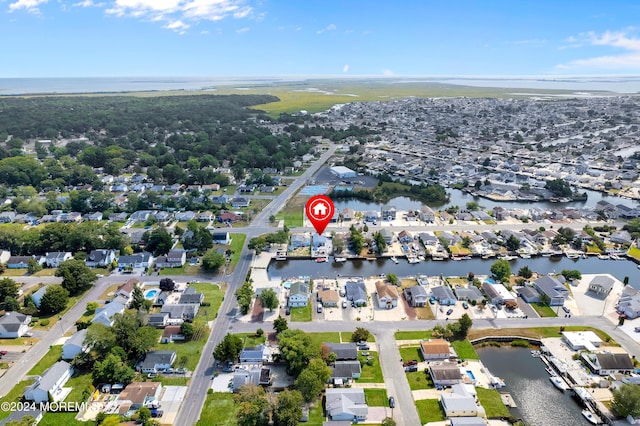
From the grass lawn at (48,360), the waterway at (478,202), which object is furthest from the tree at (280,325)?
the waterway at (478,202)

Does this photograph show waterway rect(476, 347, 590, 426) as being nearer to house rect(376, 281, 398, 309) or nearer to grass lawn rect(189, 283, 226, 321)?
house rect(376, 281, 398, 309)

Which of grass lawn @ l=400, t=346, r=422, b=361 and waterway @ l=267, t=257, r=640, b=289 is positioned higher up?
waterway @ l=267, t=257, r=640, b=289

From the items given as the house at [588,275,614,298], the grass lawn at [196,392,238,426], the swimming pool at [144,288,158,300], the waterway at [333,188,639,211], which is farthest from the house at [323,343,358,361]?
the waterway at [333,188,639,211]

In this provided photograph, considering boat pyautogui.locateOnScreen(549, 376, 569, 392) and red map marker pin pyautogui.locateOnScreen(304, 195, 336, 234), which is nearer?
boat pyautogui.locateOnScreen(549, 376, 569, 392)

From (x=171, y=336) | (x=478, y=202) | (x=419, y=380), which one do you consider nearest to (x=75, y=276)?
(x=171, y=336)

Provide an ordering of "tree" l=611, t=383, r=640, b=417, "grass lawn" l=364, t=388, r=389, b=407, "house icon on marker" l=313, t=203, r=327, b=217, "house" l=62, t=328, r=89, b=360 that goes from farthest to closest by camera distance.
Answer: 1. "house icon on marker" l=313, t=203, r=327, b=217
2. "house" l=62, t=328, r=89, b=360
3. "grass lawn" l=364, t=388, r=389, b=407
4. "tree" l=611, t=383, r=640, b=417
